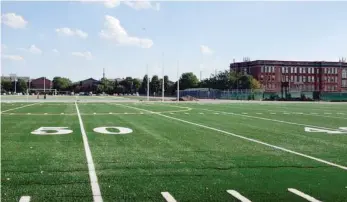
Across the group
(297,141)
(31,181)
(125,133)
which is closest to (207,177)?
(31,181)

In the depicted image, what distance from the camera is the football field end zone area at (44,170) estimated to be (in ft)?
21.1

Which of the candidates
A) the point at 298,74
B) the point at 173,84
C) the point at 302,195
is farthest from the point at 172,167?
the point at 173,84

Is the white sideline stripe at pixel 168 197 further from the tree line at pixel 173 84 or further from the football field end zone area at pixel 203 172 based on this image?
the tree line at pixel 173 84

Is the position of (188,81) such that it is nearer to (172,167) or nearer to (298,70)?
(298,70)

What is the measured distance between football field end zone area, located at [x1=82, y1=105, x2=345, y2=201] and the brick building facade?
126 metres

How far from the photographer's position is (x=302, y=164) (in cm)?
906

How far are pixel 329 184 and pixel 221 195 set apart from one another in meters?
1.97

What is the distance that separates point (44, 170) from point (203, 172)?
2.80m

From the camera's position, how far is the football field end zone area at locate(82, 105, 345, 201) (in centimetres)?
661

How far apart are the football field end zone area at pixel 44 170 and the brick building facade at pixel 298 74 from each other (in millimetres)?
126712

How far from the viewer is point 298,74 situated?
5517 inches

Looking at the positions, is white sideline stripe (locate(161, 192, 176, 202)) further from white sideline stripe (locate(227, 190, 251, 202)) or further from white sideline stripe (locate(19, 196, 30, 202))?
white sideline stripe (locate(19, 196, 30, 202))

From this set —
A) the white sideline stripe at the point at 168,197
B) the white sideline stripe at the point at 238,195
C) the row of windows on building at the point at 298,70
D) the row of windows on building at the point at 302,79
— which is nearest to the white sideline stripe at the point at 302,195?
the white sideline stripe at the point at 238,195

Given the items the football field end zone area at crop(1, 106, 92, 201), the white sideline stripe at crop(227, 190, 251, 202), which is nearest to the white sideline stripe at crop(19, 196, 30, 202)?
the football field end zone area at crop(1, 106, 92, 201)
